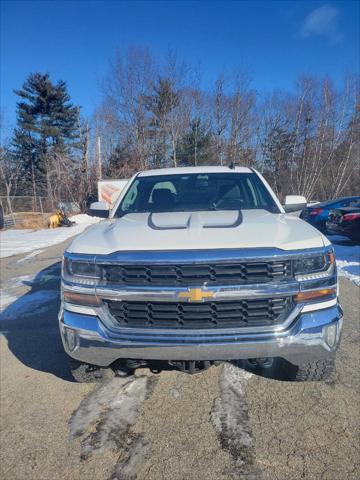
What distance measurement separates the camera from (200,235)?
237 cm

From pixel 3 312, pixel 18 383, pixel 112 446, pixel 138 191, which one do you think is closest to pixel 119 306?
pixel 112 446

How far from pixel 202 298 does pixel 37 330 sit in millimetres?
2852

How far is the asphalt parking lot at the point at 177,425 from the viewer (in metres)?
2.04

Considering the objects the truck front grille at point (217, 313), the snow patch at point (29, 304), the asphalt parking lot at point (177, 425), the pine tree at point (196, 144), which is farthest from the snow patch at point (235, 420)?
the pine tree at point (196, 144)

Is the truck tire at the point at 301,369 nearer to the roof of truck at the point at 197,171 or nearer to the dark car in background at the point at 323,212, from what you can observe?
the roof of truck at the point at 197,171

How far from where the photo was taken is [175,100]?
31562 mm

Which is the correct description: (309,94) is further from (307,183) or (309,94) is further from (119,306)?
(119,306)

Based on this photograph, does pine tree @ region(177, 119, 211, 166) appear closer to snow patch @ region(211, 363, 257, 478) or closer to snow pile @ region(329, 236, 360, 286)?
snow pile @ region(329, 236, 360, 286)

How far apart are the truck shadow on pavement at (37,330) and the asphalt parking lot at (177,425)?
0.09ft

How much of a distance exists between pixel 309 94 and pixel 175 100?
1192cm

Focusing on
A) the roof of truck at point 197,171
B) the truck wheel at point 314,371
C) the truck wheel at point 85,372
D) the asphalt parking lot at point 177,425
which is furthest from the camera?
the roof of truck at point 197,171

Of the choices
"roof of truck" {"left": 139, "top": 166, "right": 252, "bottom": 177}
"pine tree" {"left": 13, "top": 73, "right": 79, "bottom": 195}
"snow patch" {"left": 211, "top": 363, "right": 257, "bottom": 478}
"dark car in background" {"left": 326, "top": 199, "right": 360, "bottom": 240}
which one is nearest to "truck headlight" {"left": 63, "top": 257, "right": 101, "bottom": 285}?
"snow patch" {"left": 211, "top": 363, "right": 257, "bottom": 478}

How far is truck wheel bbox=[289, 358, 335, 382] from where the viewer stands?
8.48 ft

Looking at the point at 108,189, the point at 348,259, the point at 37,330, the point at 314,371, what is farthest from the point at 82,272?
the point at 108,189
